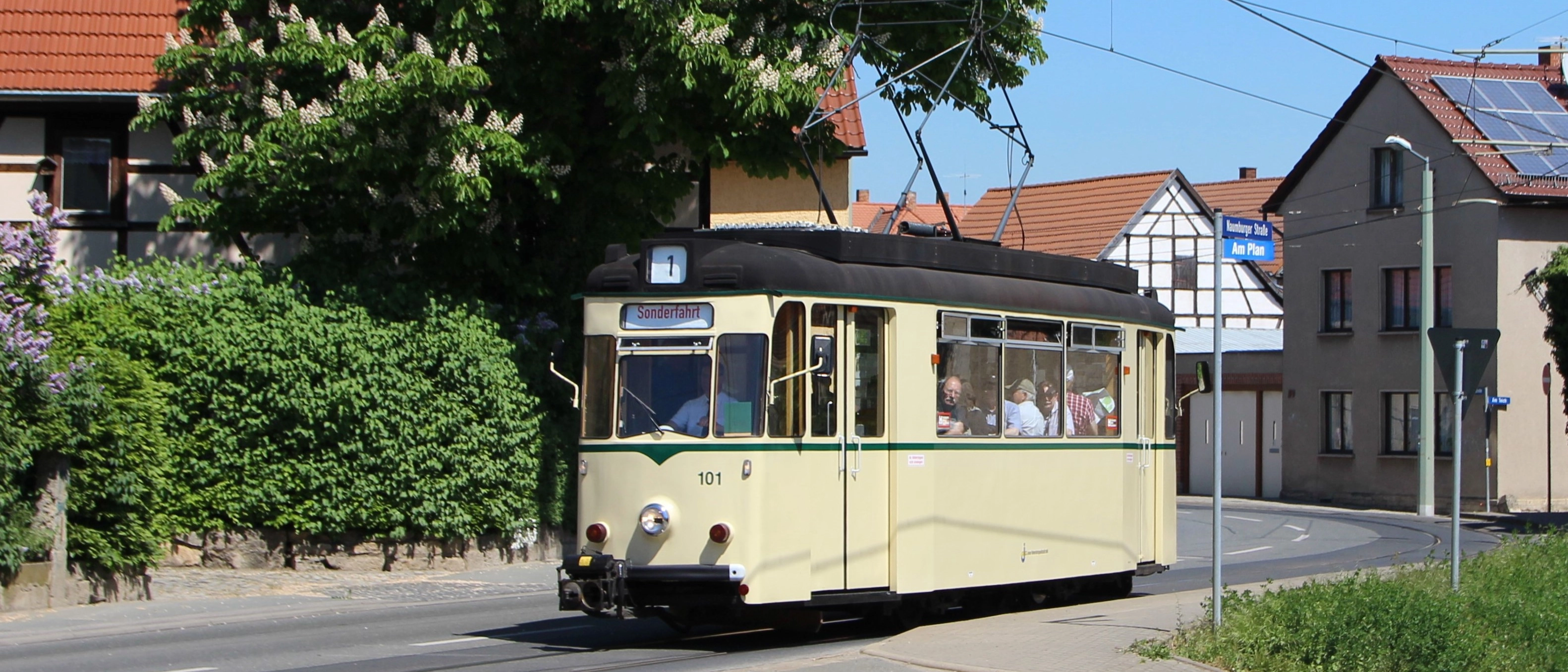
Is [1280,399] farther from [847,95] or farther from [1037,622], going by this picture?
[1037,622]

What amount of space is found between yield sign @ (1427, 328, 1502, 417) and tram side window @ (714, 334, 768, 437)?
5.68 m

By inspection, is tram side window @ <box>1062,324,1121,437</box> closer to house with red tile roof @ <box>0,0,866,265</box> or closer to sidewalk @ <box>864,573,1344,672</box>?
sidewalk @ <box>864,573,1344,672</box>

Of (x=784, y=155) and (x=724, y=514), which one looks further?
(x=784, y=155)

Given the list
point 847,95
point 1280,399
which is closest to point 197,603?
point 847,95

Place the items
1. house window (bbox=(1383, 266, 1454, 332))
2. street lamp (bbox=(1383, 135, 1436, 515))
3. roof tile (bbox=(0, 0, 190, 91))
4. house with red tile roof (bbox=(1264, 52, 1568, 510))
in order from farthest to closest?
1. house window (bbox=(1383, 266, 1454, 332))
2. house with red tile roof (bbox=(1264, 52, 1568, 510))
3. street lamp (bbox=(1383, 135, 1436, 515))
4. roof tile (bbox=(0, 0, 190, 91))

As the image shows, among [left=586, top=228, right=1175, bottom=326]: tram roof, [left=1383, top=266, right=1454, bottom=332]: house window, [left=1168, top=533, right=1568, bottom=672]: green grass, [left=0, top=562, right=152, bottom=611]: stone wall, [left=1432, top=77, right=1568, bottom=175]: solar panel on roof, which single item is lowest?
[left=0, top=562, right=152, bottom=611]: stone wall

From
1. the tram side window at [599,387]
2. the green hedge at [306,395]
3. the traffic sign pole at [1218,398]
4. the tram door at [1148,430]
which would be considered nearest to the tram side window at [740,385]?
the tram side window at [599,387]

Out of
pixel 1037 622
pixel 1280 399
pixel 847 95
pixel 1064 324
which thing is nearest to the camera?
pixel 1037 622

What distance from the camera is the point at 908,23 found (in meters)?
21.4

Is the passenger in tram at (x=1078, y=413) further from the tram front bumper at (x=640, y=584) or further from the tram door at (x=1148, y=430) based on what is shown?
the tram front bumper at (x=640, y=584)

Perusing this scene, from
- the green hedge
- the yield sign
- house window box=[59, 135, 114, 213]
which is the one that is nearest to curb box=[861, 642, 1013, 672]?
the yield sign

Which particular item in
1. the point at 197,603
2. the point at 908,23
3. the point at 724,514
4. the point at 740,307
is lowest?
the point at 197,603

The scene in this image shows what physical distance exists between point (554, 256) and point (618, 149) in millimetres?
1804

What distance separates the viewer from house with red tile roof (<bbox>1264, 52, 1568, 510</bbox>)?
39219mm
